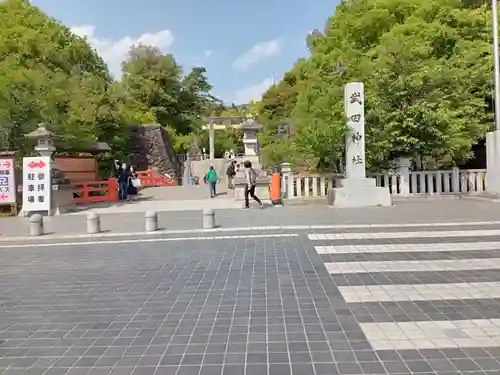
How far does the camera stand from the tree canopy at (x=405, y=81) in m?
16.9

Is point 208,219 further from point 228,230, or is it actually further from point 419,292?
point 419,292

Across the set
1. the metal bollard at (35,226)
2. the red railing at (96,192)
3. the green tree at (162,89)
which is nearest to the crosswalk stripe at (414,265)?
the metal bollard at (35,226)

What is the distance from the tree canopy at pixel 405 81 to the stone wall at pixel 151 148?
16.6 meters

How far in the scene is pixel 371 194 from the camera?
49.9 ft

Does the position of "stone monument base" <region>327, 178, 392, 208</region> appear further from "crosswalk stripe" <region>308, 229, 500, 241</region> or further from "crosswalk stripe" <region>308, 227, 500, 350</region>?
"crosswalk stripe" <region>308, 227, 500, 350</region>

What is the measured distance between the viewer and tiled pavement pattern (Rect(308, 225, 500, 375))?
12.1 ft

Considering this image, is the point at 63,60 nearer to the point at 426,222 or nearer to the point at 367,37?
the point at 367,37

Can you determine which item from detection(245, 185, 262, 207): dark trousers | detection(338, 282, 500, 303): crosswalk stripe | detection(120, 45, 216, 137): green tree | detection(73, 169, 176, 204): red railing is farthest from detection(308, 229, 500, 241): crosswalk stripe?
detection(120, 45, 216, 137): green tree

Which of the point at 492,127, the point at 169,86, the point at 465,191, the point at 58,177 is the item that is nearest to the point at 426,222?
the point at 465,191

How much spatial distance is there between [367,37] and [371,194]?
42.0 ft

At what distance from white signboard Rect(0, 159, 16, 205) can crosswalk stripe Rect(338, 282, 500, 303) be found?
13.9 meters

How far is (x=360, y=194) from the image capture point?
1516 centimetres

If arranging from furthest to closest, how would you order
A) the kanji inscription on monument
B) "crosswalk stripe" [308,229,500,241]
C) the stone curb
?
the kanji inscription on monument → the stone curb → "crosswalk stripe" [308,229,500,241]

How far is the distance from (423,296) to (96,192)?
63.7 ft
